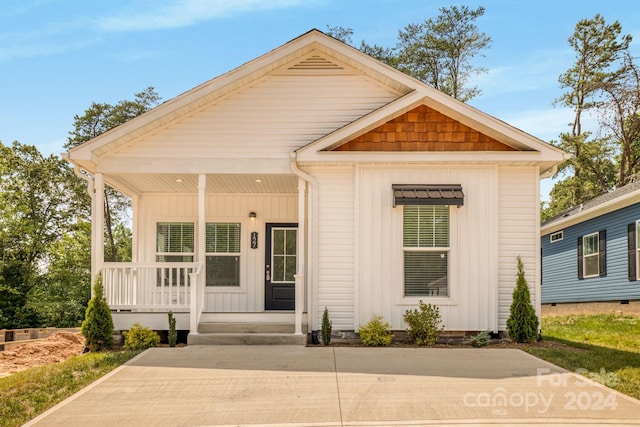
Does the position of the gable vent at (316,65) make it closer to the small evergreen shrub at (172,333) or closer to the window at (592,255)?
the small evergreen shrub at (172,333)

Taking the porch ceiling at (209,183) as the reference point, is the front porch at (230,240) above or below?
below

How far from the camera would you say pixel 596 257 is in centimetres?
1753

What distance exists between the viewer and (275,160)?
10.4 meters

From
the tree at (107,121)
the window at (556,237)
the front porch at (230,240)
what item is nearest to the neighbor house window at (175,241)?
the front porch at (230,240)

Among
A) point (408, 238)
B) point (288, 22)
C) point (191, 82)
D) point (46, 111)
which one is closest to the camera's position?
point (408, 238)

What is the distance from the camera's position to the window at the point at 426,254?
32.8ft

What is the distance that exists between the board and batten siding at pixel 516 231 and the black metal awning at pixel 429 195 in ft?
2.87

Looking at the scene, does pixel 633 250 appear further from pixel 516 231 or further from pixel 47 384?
pixel 47 384

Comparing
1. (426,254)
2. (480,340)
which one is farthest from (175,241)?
(480,340)

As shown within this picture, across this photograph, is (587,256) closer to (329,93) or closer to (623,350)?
(623,350)

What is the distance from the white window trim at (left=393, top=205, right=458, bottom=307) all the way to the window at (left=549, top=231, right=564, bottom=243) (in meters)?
11.5

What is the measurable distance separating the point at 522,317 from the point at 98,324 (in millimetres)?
6773

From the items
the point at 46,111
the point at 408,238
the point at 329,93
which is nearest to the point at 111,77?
the point at 46,111

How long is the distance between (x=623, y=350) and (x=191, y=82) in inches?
802
